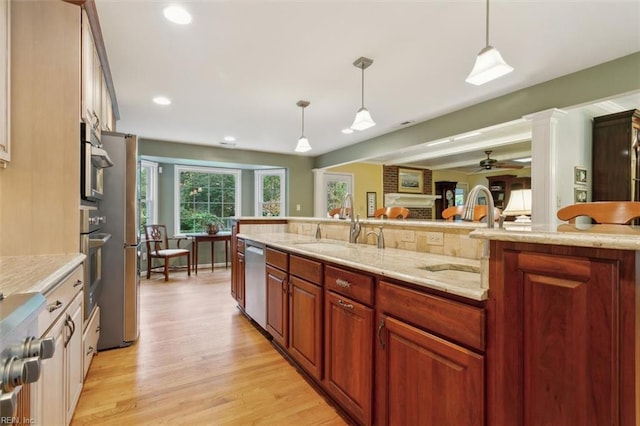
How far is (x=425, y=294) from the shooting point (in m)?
1.24

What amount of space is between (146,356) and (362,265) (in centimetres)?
205

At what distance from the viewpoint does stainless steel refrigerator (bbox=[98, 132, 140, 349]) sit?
2.52 m

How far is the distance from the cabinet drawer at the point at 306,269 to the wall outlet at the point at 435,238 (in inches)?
29.1

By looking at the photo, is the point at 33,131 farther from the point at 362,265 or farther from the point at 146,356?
the point at 362,265

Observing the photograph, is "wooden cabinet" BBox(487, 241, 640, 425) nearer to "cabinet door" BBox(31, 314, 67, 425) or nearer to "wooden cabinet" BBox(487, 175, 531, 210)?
"cabinet door" BBox(31, 314, 67, 425)

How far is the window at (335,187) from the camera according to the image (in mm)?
7530

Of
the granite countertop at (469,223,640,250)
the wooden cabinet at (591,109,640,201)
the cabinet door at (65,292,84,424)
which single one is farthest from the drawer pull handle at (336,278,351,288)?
the wooden cabinet at (591,109,640,201)

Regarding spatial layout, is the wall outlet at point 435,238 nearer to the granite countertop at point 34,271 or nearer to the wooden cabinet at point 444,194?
the granite countertop at point 34,271

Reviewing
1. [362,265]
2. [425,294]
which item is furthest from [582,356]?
[362,265]

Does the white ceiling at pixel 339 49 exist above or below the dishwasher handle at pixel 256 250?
above

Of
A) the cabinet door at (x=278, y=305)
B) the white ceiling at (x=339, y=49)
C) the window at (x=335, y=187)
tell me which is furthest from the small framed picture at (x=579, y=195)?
the window at (x=335, y=187)

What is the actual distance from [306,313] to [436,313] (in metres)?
1.05

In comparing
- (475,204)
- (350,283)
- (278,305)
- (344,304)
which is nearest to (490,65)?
(475,204)

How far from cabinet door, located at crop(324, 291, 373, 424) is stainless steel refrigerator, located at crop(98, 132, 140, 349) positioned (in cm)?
185
